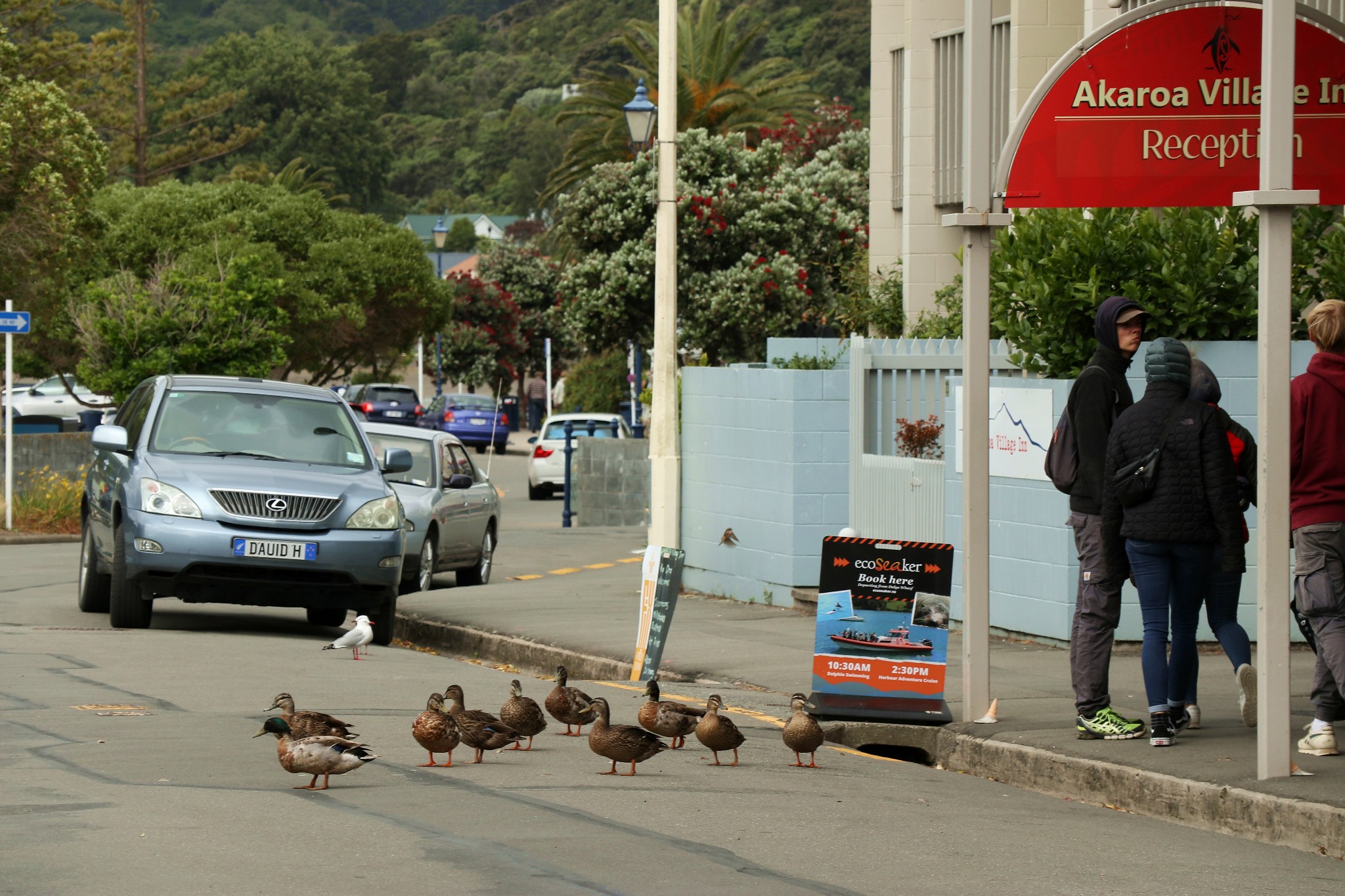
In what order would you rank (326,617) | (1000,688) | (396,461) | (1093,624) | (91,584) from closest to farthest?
(1093,624), (1000,688), (396,461), (91,584), (326,617)

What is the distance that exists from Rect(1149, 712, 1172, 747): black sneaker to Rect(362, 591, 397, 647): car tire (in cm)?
647

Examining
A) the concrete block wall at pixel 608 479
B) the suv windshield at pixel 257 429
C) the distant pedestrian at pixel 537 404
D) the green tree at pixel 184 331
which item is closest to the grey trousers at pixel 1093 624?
the suv windshield at pixel 257 429

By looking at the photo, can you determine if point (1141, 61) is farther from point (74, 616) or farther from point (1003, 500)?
point (74, 616)

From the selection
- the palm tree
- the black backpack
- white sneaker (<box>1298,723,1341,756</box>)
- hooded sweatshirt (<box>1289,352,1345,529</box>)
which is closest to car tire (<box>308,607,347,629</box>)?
the black backpack

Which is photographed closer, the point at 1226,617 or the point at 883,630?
the point at 1226,617

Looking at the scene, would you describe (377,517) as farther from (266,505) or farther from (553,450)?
(553,450)

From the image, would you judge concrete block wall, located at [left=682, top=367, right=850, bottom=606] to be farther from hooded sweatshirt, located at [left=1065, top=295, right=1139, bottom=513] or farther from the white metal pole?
hooded sweatshirt, located at [left=1065, top=295, right=1139, bottom=513]

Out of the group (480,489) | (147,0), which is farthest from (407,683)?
(147,0)

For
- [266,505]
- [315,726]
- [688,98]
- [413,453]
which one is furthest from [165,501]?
[688,98]

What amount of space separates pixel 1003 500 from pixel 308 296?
39204 mm

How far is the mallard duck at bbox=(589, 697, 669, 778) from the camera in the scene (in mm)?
7980

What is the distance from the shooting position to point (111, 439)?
13.2 m

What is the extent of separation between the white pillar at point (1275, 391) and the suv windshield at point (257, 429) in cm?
800

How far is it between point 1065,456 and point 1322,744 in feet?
5.85
